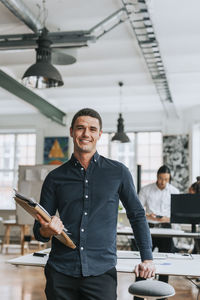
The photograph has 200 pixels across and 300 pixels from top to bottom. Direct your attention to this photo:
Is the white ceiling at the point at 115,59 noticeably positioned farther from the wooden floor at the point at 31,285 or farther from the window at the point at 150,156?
the wooden floor at the point at 31,285

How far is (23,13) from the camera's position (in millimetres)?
4926

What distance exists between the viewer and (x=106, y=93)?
31.5 feet

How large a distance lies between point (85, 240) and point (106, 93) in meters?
7.93

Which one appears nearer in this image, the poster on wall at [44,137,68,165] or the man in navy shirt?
the man in navy shirt

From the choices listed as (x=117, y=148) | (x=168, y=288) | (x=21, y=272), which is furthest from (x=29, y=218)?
(x=168, y=288)

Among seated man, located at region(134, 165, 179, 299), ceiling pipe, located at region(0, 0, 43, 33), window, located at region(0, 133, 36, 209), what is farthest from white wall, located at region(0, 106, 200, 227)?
ceiling pipe, located at region(0, 0, 43, 33)

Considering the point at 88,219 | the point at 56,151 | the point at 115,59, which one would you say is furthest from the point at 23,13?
the point at 56,151

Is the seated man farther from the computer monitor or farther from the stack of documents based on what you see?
the stack of documents

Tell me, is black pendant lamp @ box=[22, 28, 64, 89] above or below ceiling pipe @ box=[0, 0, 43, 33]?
below

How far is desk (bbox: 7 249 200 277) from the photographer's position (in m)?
2.59

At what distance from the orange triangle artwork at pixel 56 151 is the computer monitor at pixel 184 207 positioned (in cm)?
675

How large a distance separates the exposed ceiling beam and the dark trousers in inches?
244

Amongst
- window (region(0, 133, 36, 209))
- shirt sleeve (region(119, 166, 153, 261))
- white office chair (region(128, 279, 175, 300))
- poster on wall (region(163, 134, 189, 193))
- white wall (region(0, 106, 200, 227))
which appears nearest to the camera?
shirt sleeve (region(119, 166, 153, 261))

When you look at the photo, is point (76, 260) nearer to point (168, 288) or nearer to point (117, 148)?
point (168, 288)
